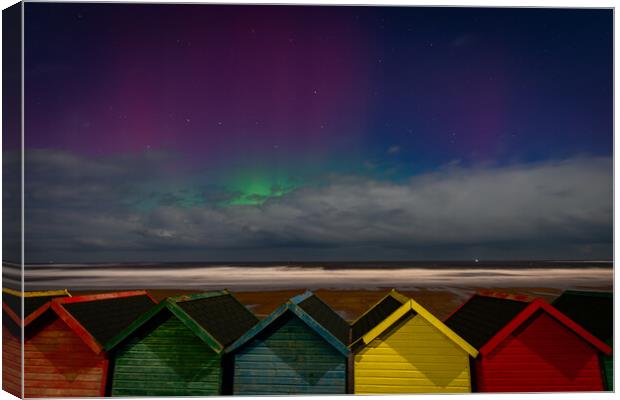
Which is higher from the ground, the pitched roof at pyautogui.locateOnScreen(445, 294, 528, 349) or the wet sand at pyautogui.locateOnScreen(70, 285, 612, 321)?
the wet sand at pyautogui.locateOnScreen(70, 285, 612, 321)

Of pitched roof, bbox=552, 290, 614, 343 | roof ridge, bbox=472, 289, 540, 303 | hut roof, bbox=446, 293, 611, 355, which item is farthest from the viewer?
pitched roof, bbox=552, 290, 614, 343

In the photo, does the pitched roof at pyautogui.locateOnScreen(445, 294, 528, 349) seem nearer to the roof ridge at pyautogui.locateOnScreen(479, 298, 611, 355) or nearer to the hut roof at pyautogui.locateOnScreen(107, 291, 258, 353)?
the roof ridge at pyautogui.locateOnScreen(479, 298, 611, 355)

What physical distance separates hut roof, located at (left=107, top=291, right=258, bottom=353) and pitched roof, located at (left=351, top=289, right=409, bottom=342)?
2.41 meters

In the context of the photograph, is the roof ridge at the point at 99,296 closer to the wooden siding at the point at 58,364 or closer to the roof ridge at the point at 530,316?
the wooden siding at the point at 58,364

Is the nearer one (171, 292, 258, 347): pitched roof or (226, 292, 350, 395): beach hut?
(226, 292, 350, 395): beach hut

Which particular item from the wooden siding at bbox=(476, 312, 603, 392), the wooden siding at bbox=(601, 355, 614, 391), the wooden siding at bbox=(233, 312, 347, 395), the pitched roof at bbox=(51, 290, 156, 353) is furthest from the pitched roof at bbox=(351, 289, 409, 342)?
the pitched roof at bbox=(51, 290, 156, 353)

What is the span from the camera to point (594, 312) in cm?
1084

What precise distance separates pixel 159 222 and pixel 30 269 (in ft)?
8.40

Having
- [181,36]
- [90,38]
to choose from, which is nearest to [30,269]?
[90,38]

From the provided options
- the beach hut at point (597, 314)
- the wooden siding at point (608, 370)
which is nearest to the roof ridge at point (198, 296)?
the beach hut at point (597, 314)

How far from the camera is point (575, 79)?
1093 centimetres

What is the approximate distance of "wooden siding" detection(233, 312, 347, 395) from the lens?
9.94 m

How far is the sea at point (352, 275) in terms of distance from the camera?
36.1 feet

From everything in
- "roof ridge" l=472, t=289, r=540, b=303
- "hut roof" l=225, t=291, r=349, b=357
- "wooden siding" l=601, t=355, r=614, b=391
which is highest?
"roof ridge" l=472, t=289, r=540, b=303
